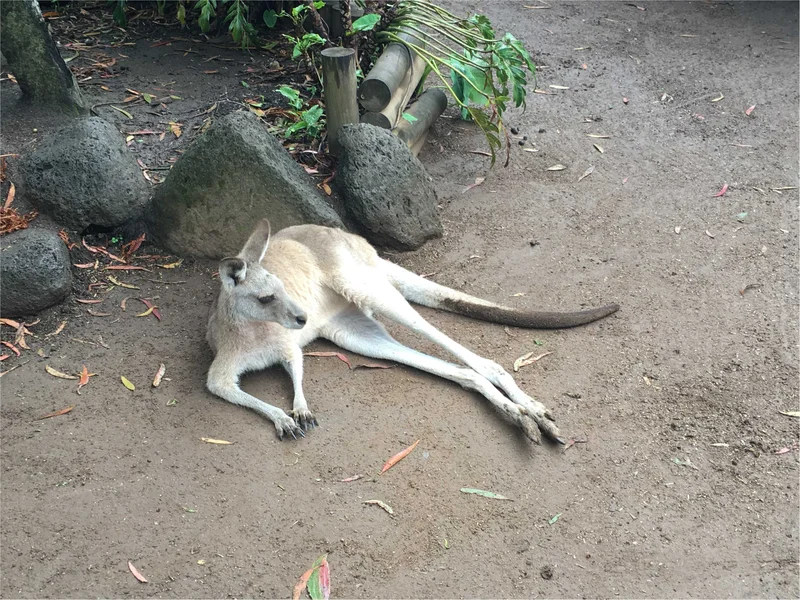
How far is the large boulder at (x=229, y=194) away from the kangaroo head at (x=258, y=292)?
0.86m

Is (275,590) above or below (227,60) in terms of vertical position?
below

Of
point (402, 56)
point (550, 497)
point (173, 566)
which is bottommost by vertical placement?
point (173, 566)

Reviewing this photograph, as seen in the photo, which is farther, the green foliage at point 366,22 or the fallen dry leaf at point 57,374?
the green foliage at point 366,22

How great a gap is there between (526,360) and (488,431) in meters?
0.58

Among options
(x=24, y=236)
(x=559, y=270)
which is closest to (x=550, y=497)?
(x=559, y=270)

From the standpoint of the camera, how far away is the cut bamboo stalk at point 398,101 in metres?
5.05

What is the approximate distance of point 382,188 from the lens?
15.1 feet

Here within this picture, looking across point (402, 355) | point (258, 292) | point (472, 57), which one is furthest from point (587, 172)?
point (258, 292)

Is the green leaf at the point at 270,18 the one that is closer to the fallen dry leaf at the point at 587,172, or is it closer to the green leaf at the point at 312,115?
the green leaf at the point at 312,115

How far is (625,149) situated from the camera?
223 inches

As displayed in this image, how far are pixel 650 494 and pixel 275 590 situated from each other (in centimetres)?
153

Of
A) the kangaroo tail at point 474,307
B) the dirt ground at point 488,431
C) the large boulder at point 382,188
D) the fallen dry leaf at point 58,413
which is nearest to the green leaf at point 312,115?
the large boulder at point 382,188

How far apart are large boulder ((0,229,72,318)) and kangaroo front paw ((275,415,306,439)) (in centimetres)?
157

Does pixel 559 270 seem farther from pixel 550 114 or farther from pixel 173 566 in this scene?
pixel 173 566
